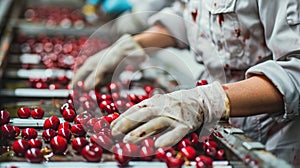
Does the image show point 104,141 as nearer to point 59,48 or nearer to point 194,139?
point 194,139

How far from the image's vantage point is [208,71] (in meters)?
2.78

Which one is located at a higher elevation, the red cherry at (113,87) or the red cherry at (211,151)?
the red cherry at (211,151)

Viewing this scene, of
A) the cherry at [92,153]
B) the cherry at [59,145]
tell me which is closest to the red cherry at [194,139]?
the cherry at [92,153]

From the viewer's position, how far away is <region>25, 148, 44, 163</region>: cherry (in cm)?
163

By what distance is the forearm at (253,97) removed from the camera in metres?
1.90

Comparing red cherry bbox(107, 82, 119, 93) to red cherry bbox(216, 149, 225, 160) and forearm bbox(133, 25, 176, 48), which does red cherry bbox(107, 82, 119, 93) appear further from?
red cherry bbox(216, 149, 225, 160)

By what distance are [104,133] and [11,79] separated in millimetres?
1632

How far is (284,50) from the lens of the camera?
6.61 feet

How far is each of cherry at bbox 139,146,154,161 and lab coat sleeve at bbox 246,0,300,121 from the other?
600mm

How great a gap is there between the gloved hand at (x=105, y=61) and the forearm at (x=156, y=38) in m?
0.05

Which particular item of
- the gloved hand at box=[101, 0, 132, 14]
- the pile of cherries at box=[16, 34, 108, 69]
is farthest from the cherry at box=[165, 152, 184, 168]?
the gloved hand at box=[101, 0, 132, 14]

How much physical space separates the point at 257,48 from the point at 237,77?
261 millimetres

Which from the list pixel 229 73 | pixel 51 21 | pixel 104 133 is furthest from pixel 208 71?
pixel 51 21

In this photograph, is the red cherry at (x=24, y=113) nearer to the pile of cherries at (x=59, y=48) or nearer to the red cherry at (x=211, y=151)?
the red cherry at (x=211, y=151)
